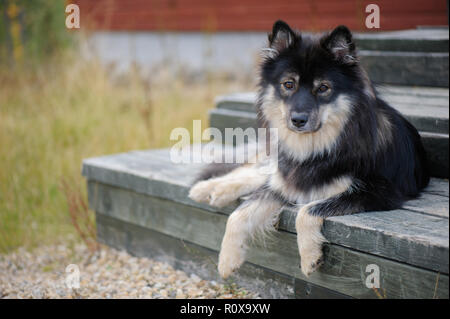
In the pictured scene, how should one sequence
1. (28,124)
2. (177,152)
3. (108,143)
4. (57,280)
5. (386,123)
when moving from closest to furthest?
1. (386,123)
2. (57,280)
3. (177,152)
4. (108,143)
5. (28,124)

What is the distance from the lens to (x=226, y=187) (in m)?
2.77

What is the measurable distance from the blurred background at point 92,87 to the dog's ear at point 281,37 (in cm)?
205

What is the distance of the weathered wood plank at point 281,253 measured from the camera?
2.01m

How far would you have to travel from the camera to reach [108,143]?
16.5ft

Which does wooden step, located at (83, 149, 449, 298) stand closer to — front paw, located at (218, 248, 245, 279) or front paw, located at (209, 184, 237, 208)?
front paw, located at (209, 184, 237, 208)

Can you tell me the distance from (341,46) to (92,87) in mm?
4133

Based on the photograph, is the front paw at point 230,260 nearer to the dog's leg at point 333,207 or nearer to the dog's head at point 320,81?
the dog's leg at point 333,207

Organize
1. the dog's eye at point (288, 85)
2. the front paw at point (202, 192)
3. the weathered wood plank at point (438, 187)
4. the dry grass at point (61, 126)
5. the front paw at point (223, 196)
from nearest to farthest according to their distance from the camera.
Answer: the dog's eye at point (288, 85), the weathered wood plank at point (438, 187), the front paw at point (223, 196), the front paw at point (202, 192), the dry grass at point (61, 126)

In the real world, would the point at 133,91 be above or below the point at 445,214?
above

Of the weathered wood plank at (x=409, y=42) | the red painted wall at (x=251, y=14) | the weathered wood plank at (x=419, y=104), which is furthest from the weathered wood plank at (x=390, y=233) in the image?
the red painted wall at (x=251, y=14)

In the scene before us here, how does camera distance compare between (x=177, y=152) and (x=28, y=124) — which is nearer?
(x=177, y=152)
